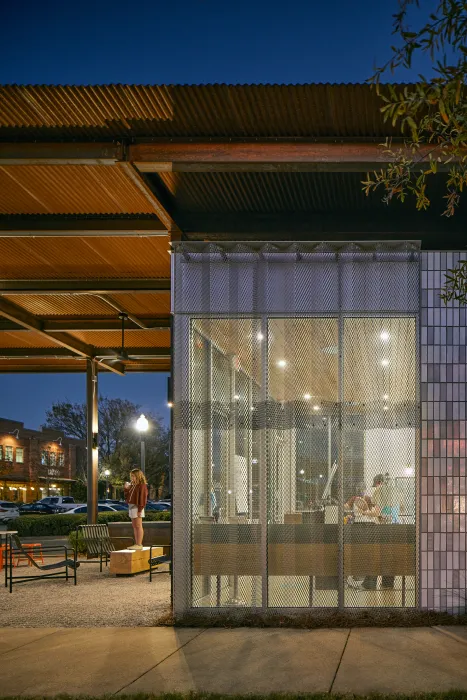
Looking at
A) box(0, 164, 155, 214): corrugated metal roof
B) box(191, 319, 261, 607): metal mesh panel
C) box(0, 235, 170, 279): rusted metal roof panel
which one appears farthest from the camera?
box(0, 235, 170, 279): rusted metal roof panel

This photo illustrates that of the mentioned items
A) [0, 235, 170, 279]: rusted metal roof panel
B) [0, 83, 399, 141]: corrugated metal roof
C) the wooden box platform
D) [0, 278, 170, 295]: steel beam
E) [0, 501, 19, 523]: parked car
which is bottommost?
[0, 501, 19, 523]: parked car

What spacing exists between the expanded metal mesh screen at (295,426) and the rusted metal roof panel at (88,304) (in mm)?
5019

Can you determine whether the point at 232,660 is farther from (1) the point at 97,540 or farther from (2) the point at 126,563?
(1) the point at 97,540

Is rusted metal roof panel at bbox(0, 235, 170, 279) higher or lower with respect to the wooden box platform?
higher

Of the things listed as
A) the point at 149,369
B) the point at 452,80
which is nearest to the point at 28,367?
the point at 149,369

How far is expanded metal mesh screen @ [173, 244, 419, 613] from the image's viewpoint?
349 inches

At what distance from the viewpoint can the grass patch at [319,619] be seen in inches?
332

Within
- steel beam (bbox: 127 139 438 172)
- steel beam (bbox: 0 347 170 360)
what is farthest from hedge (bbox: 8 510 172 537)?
steel beam (bbox: 127 139 438 172)

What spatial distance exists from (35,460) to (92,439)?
45.4m

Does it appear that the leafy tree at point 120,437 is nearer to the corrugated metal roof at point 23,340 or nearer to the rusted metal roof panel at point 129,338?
the corrugated metal roof at point 23,340

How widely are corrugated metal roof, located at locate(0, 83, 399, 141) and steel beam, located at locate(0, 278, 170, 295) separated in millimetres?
5478

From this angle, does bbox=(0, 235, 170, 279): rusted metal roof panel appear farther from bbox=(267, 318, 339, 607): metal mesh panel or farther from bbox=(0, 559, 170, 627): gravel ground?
bbox=(0, 559, 170, 627): gravel ground

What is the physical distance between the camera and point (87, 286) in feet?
44.2

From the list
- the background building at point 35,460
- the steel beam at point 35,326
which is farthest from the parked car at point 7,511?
the steel beam at point 35,326
